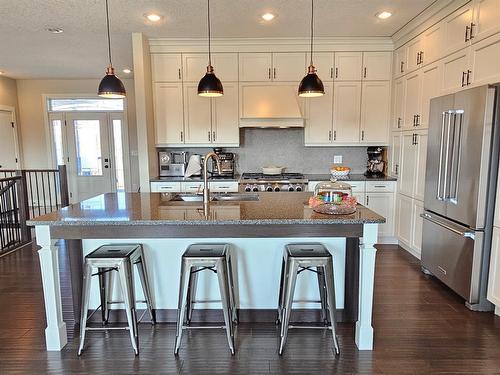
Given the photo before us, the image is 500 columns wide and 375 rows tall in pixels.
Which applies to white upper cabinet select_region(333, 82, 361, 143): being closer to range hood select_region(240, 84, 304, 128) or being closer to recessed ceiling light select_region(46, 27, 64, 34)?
range hood select_region(240, 84, 304, 128)

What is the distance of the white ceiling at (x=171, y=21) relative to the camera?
3.44m

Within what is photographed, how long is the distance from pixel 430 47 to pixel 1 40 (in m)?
5.44

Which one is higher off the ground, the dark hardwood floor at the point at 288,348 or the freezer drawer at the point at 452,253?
the freezer drawer at the point at 452,253

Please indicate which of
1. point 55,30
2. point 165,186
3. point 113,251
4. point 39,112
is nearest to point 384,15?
point 165,186

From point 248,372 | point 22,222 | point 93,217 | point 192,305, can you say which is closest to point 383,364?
point 248,372

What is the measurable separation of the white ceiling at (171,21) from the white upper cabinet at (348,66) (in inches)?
11.7

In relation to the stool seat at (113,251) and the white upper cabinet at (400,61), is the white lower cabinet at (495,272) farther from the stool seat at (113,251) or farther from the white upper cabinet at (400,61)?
the stool seat at (113,251)

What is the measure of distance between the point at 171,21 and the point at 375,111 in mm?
2974

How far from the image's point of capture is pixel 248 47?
469cm

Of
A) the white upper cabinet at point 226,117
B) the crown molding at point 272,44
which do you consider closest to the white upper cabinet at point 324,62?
the crown molding at point 272,44

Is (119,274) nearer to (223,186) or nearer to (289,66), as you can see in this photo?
(223,186)

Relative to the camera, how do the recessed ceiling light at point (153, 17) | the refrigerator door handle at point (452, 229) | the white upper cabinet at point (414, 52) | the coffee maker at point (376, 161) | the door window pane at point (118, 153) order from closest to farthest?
the refrigerator door handle at point (452, 229) → the recessed ceiling light at point (153, 17) → the white upper cabinet at point (414, 52) → the coffee maker at point (376, 161) → the door window pane at point (118, 153)

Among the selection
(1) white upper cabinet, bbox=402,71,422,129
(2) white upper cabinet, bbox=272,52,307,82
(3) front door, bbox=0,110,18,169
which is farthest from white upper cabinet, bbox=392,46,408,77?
(3) front door, bbox=0,110,18,169

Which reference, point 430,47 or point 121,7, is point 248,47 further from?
point 430,47
